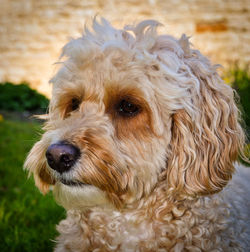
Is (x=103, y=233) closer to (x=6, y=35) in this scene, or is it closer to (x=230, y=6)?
(x=230, y=6)

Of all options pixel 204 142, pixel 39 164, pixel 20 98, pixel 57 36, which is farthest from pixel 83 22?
pixel 204 142

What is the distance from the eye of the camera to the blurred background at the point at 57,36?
25.2 ft

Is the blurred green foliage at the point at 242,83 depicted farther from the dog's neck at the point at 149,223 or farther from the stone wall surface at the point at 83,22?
the dog's neck at the point at 149,223

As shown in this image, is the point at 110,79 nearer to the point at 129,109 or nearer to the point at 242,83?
the point at 129,109

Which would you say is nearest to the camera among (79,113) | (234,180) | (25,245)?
(79,113)

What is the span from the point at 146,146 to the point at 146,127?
12 cm

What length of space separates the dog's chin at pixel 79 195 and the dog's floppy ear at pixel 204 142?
1.47ft

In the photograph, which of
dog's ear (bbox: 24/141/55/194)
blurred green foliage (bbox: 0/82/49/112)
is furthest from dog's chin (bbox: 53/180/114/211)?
blurred green foliage (bbox: 0/82/49/112)

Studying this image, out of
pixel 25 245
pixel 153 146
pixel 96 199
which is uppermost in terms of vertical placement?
pixel 153 146

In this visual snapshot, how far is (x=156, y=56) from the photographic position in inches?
90.4

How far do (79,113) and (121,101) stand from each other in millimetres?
313

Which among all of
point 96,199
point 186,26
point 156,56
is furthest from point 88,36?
point 186,26

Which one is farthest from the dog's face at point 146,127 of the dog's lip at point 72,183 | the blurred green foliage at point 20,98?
the blurred green foliage at point 20,98

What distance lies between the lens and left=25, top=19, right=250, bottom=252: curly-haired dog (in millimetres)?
2199
